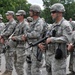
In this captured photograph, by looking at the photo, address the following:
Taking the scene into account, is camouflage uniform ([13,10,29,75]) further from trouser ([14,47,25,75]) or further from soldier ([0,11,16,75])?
soldier ([0,11,16,75])

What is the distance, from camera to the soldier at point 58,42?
23.1 ft

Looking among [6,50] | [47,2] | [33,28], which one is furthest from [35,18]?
[47,2]

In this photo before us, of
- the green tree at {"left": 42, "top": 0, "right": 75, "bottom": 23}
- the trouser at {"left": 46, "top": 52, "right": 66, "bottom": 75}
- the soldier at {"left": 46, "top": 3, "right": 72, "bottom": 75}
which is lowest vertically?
the green tree at {"left": 42, "top": 0, "right": 75, "bottom": 23}

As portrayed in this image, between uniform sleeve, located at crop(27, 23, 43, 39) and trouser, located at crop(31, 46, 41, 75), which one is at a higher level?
uniform sleeve, located at crop(27, 23, 43, 39)

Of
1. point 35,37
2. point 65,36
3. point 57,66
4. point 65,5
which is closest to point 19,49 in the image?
point 35,37

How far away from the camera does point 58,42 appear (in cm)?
707

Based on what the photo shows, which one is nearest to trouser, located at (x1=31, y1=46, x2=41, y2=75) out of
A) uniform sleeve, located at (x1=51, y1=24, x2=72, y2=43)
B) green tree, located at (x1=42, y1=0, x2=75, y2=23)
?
uniform sleeve, located at (x1=51, y1=24, x2=72, y2=43)

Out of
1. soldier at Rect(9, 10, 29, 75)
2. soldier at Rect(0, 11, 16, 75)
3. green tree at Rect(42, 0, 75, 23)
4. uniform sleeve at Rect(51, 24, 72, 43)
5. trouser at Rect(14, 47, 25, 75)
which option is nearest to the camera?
uniform sleeve at Rect(51, 24, 72, 43)

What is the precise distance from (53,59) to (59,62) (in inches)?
5.6

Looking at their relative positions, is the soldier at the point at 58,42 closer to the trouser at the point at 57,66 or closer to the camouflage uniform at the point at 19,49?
the trouser at the point at 57,66

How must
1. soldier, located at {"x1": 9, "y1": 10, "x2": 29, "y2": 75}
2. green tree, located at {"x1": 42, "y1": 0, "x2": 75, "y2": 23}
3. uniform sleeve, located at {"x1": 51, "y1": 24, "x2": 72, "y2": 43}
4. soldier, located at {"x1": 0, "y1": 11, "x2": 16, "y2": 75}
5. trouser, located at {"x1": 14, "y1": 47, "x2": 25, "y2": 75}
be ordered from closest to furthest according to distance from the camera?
uniform sleeve, located at {"x1": 51, "y1": 24, "x2": 72, "y2": 43}
soldier, located at {"x1": 9, "y1": 10, "x2": 29, "y2": 75}
trouser, located at {"x1": 14, "y1": 47, "x2": 25, "y2": 75}
soldier, located at {"x1": 0, "y1": 11, "x2": 16, "y2": 75}
green tree, located at {"x1": 42, "y1": 0, "x2": 75, "y2": 23}

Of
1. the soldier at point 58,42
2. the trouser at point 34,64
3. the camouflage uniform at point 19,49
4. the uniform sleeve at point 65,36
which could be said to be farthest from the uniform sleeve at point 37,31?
the uniform sleeve at point 65,36

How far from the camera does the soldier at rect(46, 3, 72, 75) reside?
705 cm

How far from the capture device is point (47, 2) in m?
65.9
